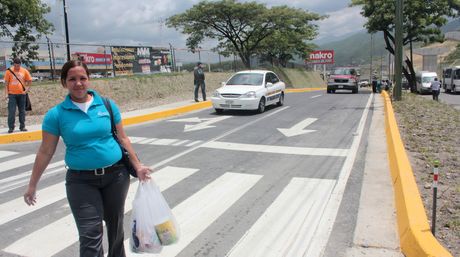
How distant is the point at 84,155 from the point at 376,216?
339 cm

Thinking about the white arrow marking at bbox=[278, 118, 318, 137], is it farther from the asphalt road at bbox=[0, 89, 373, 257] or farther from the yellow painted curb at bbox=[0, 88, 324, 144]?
the yellow painted curb at bbox=[0, 88, 324, 144]

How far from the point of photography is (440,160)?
7094 mm

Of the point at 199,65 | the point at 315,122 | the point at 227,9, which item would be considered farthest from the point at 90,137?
the point at 227,9

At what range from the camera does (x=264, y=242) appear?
430cm

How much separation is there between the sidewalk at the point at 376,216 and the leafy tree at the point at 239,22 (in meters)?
30.4

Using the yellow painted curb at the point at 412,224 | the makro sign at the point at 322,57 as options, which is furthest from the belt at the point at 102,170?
the makro sign at the point at 322,57

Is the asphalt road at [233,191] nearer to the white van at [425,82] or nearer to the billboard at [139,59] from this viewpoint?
the billboard at [139,59]

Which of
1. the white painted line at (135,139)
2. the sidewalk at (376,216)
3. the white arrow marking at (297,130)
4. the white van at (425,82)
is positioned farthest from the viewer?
the white van at (425,82)

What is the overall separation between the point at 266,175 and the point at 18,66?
7.39 m

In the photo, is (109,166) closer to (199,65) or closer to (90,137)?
(90,137)

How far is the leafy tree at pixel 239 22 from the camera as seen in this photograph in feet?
Answer: 120

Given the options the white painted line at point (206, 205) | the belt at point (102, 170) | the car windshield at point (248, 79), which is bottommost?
the white painted line at point (206, 205)

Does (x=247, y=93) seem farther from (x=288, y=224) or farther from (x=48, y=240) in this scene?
(x=48, y=240)

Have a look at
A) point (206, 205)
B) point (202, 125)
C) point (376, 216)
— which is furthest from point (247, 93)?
point (376, 216)
